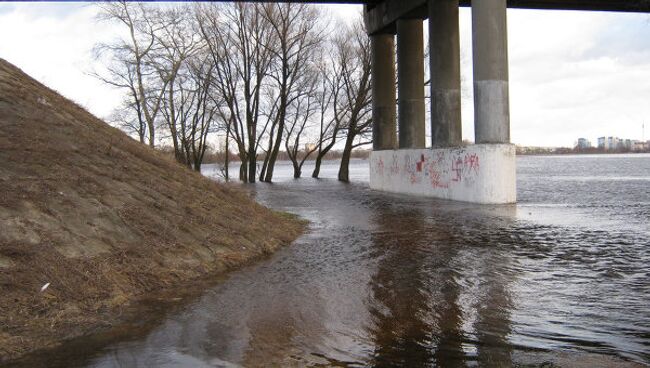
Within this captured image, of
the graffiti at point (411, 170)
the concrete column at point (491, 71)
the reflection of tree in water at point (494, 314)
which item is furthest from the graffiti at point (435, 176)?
the reflection of tree in water at point (494, 314)

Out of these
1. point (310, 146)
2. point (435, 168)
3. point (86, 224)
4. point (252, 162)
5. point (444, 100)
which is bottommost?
point (86, 224)

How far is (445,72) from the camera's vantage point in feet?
80.3

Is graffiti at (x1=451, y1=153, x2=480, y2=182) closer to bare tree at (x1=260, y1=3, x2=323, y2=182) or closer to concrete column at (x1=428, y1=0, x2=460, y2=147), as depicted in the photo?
concrete column at (x1=428, y1=0, x2=460, y2=147)

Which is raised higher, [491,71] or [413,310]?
[491,71]

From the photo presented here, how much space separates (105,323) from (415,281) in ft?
13.3

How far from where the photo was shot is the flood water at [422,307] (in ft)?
16.4

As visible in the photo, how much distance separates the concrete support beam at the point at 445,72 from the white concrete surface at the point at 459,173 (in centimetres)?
131

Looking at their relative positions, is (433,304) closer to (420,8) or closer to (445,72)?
(445,72)

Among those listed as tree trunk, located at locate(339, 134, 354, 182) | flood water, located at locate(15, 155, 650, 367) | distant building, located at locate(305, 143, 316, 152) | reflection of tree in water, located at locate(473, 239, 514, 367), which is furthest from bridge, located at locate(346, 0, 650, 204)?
distant building, located at locate(305, 143, 316, 152)

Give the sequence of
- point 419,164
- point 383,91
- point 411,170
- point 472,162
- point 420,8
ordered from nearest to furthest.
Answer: point 472,162, point 419,164, point 411,170, point 420,8, point 383,91

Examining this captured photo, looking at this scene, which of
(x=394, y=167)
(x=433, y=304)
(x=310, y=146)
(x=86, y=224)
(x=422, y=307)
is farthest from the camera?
(x=310, y=146)

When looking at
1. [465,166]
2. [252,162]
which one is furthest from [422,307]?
[252,162]

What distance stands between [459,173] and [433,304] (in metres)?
15.2

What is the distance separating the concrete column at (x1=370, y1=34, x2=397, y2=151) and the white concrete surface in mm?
3374
